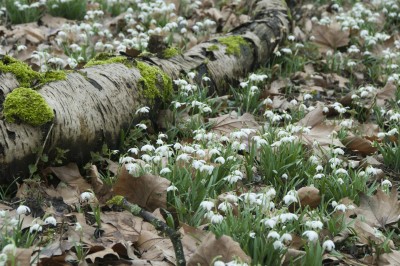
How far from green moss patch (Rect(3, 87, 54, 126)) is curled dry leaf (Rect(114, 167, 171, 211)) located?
0.58m

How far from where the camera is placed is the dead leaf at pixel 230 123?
454 cm

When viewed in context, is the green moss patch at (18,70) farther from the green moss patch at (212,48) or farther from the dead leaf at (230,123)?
the green moss patch at (212,48)

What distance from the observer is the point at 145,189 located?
334cm

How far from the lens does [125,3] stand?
7.44 metres

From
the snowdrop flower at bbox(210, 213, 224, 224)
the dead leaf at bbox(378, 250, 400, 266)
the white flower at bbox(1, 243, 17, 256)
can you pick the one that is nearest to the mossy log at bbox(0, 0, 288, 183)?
the white flower at bbox(1, 243, 17, 256)

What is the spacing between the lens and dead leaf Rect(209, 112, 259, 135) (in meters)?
4.54

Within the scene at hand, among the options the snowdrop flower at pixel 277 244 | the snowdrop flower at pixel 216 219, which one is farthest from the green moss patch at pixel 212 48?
the snowdrop flower at pixel 277 244

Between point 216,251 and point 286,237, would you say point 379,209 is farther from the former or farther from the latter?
point 216,251

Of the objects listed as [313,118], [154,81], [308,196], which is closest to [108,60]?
[154,81]

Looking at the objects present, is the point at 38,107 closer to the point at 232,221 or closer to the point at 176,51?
the point at 232,221

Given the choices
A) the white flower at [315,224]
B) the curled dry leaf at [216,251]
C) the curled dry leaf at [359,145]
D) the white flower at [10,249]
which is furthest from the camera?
the curled dry leaf at [359,145]

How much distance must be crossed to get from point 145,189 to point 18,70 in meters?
1.15

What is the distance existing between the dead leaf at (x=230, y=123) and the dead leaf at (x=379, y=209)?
4.54ft

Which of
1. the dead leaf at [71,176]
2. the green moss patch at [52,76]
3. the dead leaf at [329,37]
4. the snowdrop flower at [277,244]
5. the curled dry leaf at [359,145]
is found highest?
the green moss patch at [52,76]
